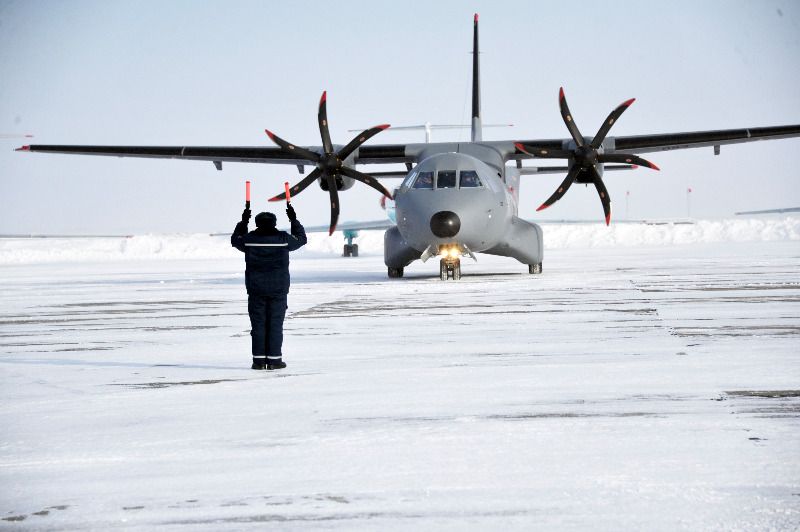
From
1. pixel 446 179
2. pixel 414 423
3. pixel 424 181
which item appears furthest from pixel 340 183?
pixel 414 423

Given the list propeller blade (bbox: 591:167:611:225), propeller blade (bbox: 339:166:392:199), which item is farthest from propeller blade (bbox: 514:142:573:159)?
propeller blade (bbox: 339:166:392:199)

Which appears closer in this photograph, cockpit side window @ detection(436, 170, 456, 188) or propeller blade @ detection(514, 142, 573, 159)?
cockpit side window @ detection(436, 170, 456, 188)

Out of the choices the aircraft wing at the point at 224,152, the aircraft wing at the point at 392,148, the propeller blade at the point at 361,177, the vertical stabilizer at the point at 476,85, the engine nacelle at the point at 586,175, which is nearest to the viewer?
the engine nacelle at the point at 586,175

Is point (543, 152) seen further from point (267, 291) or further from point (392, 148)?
point (267, 291)

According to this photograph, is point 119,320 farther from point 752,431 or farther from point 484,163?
point 484,163

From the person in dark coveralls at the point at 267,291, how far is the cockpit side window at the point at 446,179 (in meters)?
14.8

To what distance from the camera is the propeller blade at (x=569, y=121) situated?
26.5m

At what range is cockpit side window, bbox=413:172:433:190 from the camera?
24.1m

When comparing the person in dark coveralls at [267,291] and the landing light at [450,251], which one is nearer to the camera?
the person in dark coveralls at [267,291]

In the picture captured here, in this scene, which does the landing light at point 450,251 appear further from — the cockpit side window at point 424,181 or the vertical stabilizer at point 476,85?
the vertical stabilizer at point 476,85

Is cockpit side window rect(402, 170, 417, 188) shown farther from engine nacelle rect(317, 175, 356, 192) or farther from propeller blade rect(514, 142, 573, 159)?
propeller blade rect(514, 142, 573, 159)

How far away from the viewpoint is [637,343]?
A: 1056 cm

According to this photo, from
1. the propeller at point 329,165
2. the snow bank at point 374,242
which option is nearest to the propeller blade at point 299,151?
the propeller at point 329,165

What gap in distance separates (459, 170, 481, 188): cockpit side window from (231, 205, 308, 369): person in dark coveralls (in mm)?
15004
